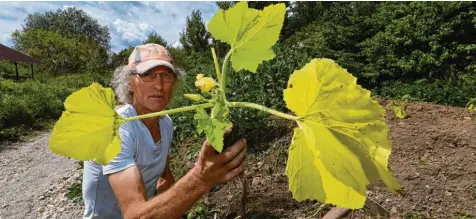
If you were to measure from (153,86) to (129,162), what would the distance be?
41 centimetres

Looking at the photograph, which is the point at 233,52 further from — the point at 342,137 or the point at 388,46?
the point at 388,46

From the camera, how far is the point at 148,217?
1440 mm

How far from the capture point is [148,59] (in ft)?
6.02

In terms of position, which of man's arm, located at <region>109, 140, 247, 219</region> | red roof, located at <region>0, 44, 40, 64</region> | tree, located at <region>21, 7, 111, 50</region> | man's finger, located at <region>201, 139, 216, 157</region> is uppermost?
tree, located at <region>21, 7, 111, 50</region>

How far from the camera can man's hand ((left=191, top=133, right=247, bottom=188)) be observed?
3.21 feet

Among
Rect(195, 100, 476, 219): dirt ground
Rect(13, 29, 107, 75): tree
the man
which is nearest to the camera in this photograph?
the man

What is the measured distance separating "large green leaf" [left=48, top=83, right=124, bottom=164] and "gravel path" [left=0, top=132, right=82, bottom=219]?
4.49 metres

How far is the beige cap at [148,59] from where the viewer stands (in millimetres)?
1797

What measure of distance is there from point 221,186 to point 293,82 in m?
3.25

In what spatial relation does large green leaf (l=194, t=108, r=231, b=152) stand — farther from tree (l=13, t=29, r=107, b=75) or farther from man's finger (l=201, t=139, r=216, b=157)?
tree (l=13, t=29, r=107, b=75)

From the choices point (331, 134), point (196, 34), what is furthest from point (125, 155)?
point (196, 34)

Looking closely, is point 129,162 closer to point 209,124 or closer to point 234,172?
point 234,172

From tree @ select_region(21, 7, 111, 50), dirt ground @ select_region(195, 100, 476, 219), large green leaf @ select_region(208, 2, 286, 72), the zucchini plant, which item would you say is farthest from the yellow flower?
tree @ select_region(21, 7, 111, 50)

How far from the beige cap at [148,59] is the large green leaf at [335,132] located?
1257mm
